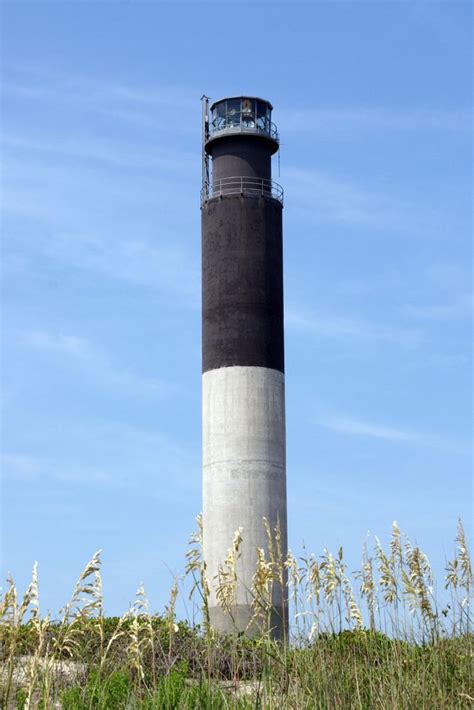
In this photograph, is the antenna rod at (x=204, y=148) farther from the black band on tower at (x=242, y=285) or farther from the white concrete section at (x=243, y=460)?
the white concrete section at (x=243, y=460)

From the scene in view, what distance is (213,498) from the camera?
2636cm

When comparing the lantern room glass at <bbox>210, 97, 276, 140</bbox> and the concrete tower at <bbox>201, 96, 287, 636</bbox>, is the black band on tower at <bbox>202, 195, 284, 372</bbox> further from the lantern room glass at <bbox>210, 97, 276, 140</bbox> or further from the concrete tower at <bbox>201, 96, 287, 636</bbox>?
the lantern room glass at <bbox>210, 97, 276, 140</bbox>

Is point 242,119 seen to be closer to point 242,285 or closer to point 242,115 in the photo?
point 242,115

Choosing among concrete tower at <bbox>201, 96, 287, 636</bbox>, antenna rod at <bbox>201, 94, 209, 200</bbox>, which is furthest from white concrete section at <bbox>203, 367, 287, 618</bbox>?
antenna rod at <bbox>201, 94, 209, 200</bbox>

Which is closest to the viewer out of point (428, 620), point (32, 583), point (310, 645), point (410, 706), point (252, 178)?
point (32, 583)

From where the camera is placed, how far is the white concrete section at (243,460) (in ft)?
85.0

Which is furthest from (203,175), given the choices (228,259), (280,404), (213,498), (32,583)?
(32,583)

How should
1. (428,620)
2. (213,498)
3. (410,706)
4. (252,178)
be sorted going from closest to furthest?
(410,706) → (428,620) → (213,498) → (252,178)

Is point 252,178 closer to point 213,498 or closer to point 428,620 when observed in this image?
point 213,498

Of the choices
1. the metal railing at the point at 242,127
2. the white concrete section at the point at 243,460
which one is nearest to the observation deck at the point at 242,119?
the metal railing at the point at 242,127

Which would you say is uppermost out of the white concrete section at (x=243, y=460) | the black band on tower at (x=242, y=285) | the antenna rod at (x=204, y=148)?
the antenna rod at (x=204, y=148)

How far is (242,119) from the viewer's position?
29297mm

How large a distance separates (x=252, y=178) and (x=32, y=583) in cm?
2492

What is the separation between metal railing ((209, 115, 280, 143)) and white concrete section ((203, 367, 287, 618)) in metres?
7.56
